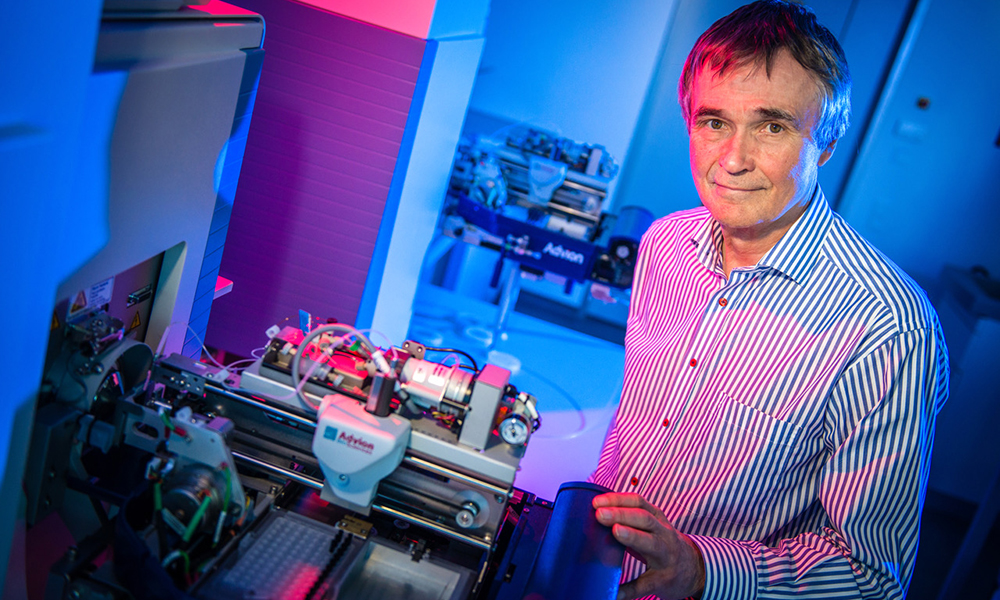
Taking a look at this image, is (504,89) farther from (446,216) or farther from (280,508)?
(280,508)

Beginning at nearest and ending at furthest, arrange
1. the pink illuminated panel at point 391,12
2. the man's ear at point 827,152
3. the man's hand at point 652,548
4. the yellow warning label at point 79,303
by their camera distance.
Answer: the yellow warning label at point 79,303
the man's hand at point 652,548
the man's ear at point 827,152
the pink illuminated panel at point 391,12

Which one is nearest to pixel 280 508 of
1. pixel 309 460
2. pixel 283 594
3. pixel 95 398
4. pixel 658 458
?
pixel 309 460

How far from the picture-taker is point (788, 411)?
1340 mm

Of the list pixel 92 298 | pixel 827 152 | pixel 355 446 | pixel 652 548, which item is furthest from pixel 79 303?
pixel 827 152

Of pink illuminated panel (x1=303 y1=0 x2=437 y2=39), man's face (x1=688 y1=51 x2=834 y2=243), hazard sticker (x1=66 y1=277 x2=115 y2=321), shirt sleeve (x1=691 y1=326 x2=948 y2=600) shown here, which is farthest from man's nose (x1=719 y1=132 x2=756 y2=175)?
pink illuminated panel (x1=303 y1=0 x2=437 y2=39)

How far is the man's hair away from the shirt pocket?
21.7 inches

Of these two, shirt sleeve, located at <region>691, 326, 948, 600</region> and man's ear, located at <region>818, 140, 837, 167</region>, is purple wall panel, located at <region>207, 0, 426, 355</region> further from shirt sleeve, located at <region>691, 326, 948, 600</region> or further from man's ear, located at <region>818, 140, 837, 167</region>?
shirt sleeve, located at <region>691, 326, 948, 600</region>

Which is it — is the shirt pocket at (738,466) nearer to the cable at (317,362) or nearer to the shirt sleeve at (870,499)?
the shirt sleeve at (870,499)

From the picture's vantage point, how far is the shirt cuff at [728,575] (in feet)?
3.95

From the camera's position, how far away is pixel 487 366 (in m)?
1.14

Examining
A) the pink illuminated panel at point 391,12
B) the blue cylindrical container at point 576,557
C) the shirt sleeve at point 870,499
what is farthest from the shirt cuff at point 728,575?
the pink illuminated panel at point 391,12

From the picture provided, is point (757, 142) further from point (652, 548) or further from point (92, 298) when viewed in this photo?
point (92, 298)

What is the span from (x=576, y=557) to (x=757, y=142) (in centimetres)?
81

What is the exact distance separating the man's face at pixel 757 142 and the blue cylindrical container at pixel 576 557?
61cm
